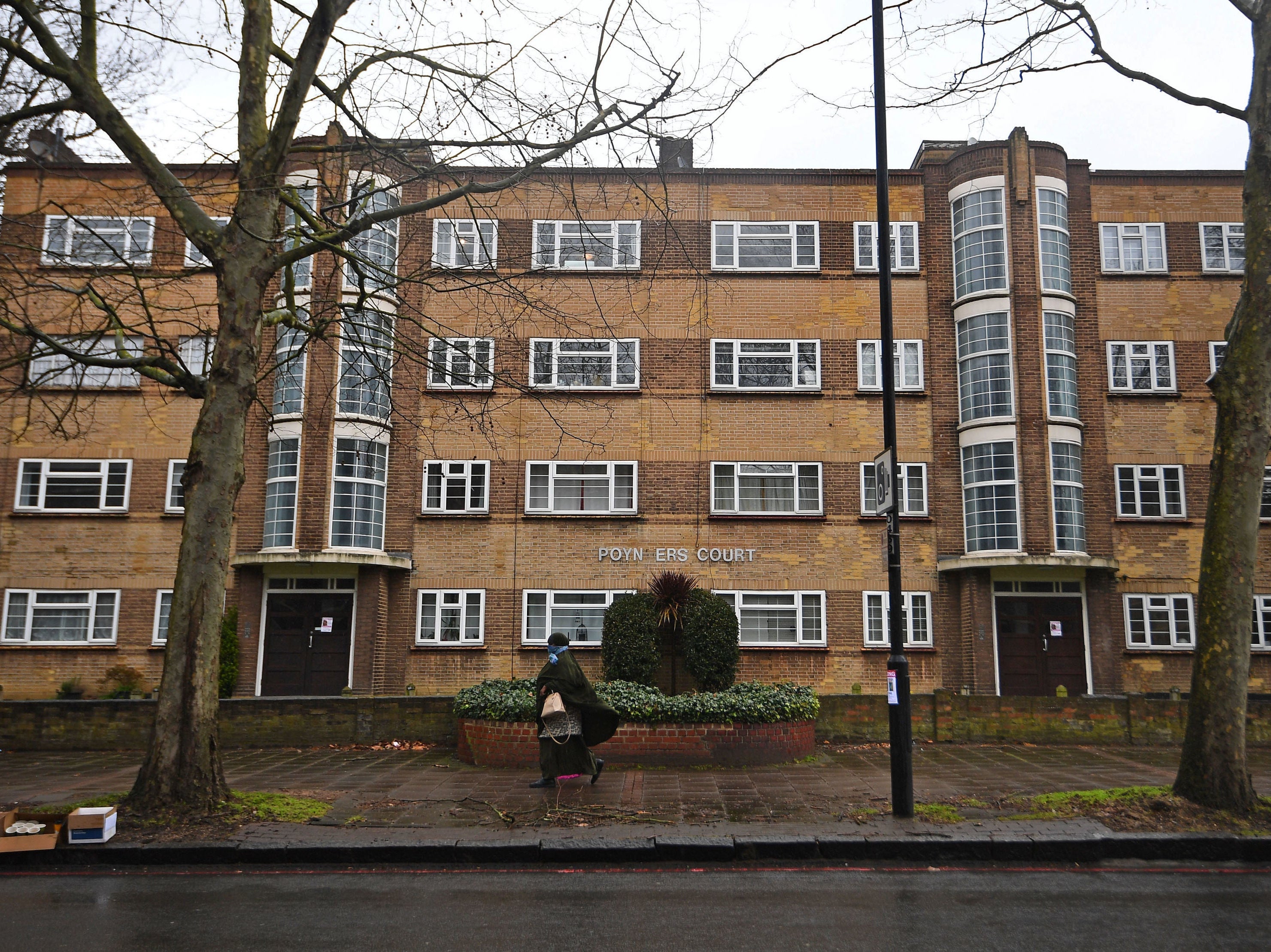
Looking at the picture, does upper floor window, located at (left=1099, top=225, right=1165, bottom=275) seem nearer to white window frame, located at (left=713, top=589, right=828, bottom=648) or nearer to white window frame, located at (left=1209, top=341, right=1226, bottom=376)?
white window frame, located at (left=1209, top=341, right=1226, bottom=376)

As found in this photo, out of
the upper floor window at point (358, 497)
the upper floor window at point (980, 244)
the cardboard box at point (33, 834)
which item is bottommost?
the cardboard box at point (33, 834)

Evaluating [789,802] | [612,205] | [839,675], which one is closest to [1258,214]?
[789,802]

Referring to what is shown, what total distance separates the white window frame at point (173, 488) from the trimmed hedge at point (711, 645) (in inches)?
451

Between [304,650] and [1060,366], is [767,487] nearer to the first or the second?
[1060,366]

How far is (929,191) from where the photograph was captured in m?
22.3

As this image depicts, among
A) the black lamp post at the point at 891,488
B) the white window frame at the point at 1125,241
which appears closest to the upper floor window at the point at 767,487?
the white window frame at the point at 1125,241

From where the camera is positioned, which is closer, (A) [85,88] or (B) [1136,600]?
(A) [85,88]

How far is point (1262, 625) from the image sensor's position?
20703 mm

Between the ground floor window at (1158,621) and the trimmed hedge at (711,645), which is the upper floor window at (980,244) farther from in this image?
the trimmed hedge at (711,645)

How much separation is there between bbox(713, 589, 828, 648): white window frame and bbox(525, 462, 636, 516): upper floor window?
2930 millimetres

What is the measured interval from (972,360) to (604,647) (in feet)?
33.3

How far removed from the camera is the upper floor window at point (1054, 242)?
21312 mm

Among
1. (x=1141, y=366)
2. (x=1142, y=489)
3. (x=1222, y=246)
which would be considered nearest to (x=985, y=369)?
A: (x=1141, y=366)

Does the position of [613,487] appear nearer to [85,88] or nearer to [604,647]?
[604,647]
